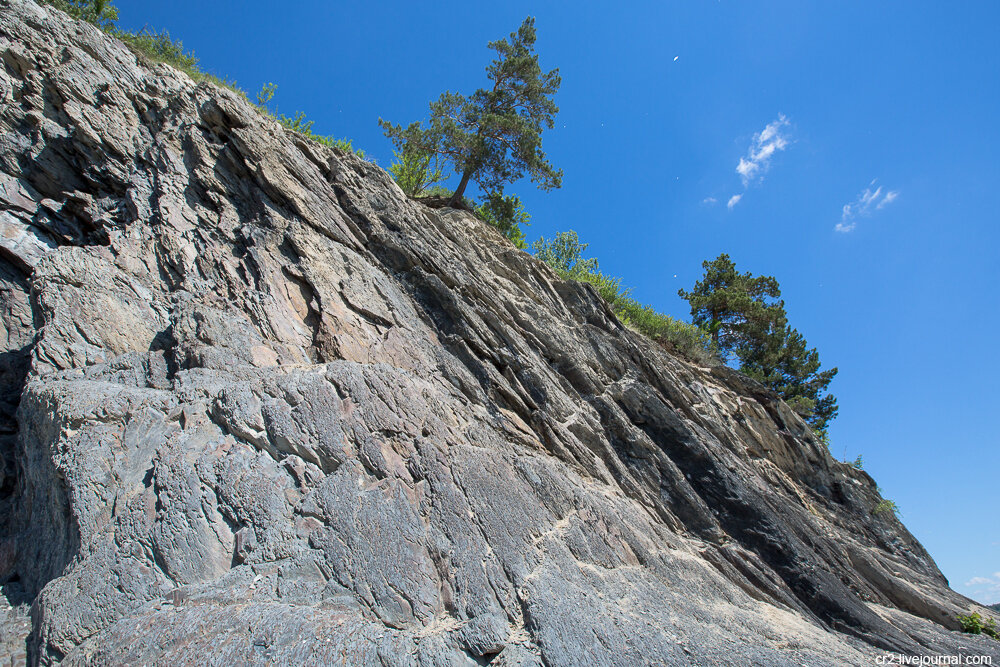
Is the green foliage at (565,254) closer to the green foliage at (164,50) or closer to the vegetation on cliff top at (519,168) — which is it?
the vegetation on cliff top at (519,168)

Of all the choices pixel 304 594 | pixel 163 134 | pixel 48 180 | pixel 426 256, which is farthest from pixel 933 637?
pixel 48 180

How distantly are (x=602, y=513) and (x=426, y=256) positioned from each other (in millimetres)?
7362

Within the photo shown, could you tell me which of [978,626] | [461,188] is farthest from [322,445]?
[461,188]

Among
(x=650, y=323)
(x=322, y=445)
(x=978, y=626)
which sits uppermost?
(x=650, y=323)

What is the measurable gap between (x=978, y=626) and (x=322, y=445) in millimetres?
14653

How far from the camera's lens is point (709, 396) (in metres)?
17.0

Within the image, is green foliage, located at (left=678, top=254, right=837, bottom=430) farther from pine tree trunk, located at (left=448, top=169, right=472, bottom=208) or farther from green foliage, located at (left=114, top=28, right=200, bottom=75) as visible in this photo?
green foliage, located at (left=114, top=28, right=200, bottom=75)

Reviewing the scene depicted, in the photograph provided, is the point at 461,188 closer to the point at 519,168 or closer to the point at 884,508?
the point at 519,168

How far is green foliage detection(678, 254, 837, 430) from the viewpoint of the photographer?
2575 cm

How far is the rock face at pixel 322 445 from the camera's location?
5.61m

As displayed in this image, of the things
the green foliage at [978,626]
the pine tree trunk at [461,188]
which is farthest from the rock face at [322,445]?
the pine tree trunk at [461,188]

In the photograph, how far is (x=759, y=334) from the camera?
25656 mm

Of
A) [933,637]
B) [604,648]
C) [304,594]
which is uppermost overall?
[933,637]

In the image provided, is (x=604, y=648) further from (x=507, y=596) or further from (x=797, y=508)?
(x=797, y=508)
